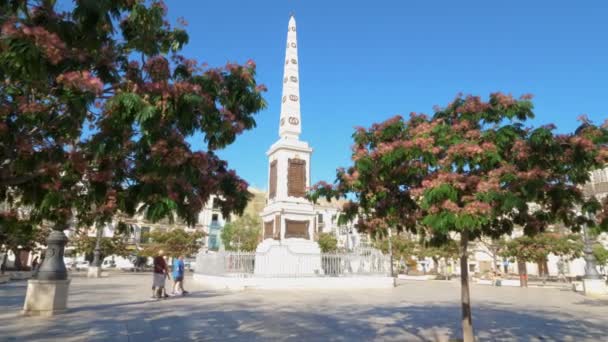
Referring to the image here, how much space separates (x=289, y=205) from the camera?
21.1m

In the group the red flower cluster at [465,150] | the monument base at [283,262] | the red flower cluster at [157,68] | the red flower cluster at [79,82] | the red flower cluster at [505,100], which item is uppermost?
the red flower cluster at [505,100]

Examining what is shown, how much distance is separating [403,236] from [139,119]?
45.3 m

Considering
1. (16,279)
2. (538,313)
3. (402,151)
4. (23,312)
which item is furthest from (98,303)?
(16,279)

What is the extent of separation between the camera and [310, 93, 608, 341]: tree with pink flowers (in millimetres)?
5520

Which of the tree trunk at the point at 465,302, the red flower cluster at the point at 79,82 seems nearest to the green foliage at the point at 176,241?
the tree trunk at the point at 465,302

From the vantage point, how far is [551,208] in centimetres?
638

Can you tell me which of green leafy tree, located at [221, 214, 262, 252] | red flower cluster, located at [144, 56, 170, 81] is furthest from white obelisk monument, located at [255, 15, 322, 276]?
green leafy tree, located at [221, 214, 262, 252]

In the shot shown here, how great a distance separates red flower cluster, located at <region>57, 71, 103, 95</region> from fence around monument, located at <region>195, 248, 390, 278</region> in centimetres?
1728

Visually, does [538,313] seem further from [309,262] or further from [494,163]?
[309,262]

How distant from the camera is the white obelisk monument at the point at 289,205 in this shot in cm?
2028

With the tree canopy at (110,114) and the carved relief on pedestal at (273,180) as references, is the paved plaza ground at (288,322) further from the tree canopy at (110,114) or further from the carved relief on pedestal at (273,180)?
the carved relief on pedestal at (273,180)

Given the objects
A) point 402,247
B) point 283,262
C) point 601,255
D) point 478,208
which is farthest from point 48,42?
point 601,255

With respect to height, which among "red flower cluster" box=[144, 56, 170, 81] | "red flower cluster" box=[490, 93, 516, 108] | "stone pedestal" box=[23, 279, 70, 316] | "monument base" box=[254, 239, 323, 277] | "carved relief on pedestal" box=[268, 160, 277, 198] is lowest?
"stone pedestal" box=[23, 279, 70, 316]

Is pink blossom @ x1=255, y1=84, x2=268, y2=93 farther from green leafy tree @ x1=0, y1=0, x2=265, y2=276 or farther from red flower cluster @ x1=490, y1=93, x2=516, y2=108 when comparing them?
red flower cluster @ x1=490, y1=93, x2=516, y2=108
